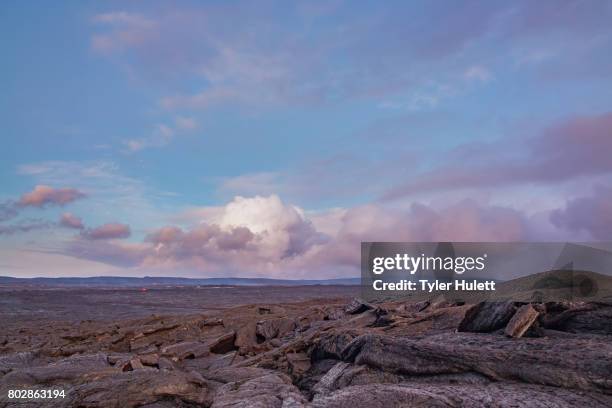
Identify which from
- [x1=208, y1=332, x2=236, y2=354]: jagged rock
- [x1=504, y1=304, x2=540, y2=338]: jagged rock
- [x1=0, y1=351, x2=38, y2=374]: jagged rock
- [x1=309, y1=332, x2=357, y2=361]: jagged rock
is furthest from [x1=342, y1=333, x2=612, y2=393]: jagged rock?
[x1=0, y1=351, x2=38, y2=374]: jagged rock

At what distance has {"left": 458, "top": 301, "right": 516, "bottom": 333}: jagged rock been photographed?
10.6m

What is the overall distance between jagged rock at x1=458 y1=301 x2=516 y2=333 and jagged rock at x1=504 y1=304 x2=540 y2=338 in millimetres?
431

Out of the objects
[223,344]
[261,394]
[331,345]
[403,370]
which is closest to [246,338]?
[223,344]

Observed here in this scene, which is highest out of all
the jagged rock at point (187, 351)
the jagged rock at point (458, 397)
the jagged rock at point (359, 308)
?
the jagged rock at point (359, 308)

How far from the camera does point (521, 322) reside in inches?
391

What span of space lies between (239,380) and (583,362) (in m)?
6.74

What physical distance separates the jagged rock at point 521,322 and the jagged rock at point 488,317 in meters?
0.43

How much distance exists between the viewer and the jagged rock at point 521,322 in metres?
9.84

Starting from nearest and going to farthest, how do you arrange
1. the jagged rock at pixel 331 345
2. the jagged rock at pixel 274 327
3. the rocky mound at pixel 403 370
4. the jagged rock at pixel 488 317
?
1. the rocky mound at pixel 403 370
2. the jagged rock at pixel 488 317
3. the jagged rock at pixel 331 345
4. the jagged rock at pixel 274 327

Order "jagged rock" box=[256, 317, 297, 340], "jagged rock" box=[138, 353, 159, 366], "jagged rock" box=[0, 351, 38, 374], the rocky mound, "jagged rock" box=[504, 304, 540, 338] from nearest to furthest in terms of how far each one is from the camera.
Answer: the rocky mound → "jagged rock" box=[504, 304, 540, 338] → "jagged rock" box=[138, 353, 159, 366] → "jagged rock" box=[0, 351, 38, 374] → "jagged rock" box=[256, 317, 297, 340]

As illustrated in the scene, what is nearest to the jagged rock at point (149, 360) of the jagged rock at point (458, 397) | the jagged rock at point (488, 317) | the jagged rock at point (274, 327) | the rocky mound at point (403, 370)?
the rocky mound at point (403, 370)

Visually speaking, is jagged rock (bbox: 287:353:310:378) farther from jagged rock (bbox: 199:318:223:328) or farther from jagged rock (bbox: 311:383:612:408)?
jagged rock (bbox: 199:318:223:328)

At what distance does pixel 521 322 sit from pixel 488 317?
3.24 ft

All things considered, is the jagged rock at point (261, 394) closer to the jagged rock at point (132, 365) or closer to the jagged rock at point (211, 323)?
the jagged rock at point (132, 365)
